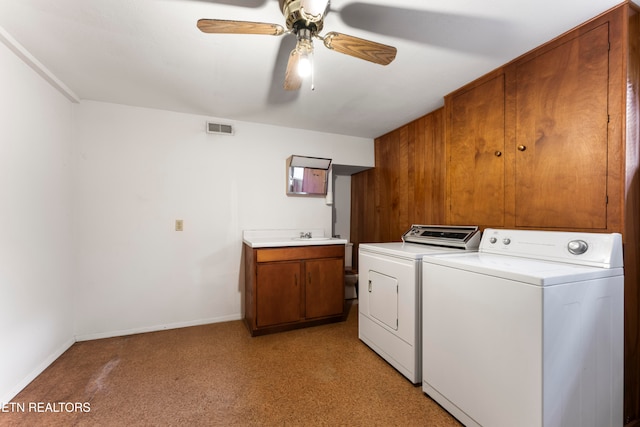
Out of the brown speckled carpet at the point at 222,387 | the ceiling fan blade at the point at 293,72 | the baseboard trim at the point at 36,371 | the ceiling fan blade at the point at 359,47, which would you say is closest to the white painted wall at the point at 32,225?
the baseboard trim at the point at 36,371

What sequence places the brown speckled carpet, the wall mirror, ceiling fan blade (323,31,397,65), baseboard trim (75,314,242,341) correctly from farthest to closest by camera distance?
1. the wall mirror
2. baseboard trim (75,314,242,341)
3. the brown speckled carpet
4. ceiling fan blade (323,31,397,65)

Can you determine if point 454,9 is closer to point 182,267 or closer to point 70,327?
point 182,267

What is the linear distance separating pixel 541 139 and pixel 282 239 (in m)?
2.49

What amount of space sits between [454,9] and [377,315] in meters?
2.09

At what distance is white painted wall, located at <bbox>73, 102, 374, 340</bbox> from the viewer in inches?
101

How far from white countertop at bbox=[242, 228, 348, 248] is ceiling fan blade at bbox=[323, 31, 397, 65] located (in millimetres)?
1788

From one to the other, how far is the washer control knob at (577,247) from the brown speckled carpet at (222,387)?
115 cm

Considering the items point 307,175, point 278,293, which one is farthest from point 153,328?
point 307,175

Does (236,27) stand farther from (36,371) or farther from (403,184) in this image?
(36,371)

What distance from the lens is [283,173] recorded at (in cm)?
330

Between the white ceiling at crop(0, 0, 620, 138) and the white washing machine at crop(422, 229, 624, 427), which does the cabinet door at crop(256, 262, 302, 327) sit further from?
the white ceiling at crop(0, 0, 620, 138)

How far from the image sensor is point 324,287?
289 cm

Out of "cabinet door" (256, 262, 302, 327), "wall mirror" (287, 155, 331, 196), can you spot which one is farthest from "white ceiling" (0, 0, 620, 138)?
"cabinet door" (256, 262, 302, 327)

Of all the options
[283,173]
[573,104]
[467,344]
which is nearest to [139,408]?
[467,344]
